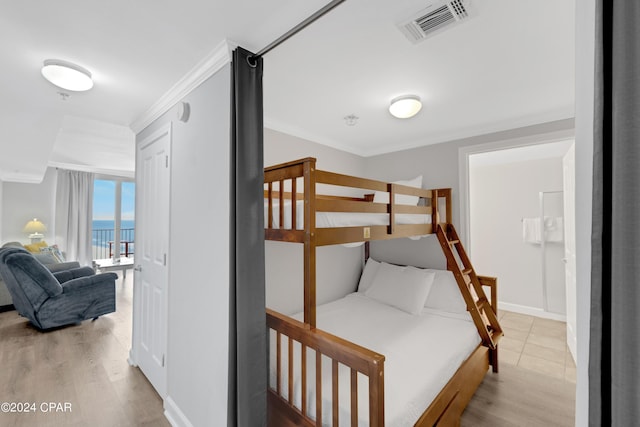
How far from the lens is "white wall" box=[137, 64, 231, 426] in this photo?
155 cm

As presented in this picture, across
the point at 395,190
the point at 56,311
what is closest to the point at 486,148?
the point at 395,190

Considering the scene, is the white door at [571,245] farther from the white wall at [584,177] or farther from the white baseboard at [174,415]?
the white baseboard at [174,415]

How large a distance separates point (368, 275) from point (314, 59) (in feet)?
8.67

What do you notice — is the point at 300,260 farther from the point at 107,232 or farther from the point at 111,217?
the point at 107,232

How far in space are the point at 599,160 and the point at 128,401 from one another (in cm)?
305

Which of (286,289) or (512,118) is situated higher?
(512,118)

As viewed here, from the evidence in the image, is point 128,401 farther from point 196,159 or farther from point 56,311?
point 56,311

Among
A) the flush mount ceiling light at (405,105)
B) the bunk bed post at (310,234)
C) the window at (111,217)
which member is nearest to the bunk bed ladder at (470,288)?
the flush mount ceiling light at (405,105)

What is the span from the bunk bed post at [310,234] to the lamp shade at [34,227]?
21.7 ft

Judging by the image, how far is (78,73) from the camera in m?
1.77

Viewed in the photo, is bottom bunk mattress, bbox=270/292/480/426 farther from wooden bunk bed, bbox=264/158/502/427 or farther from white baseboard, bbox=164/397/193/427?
white baseboard, bbox=164/397/193/427

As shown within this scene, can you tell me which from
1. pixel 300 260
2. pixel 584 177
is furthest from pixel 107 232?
pixel 584 177

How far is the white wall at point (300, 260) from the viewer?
276cm

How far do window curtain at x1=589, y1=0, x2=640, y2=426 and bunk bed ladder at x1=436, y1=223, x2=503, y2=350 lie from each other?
A: 6.79 feet
